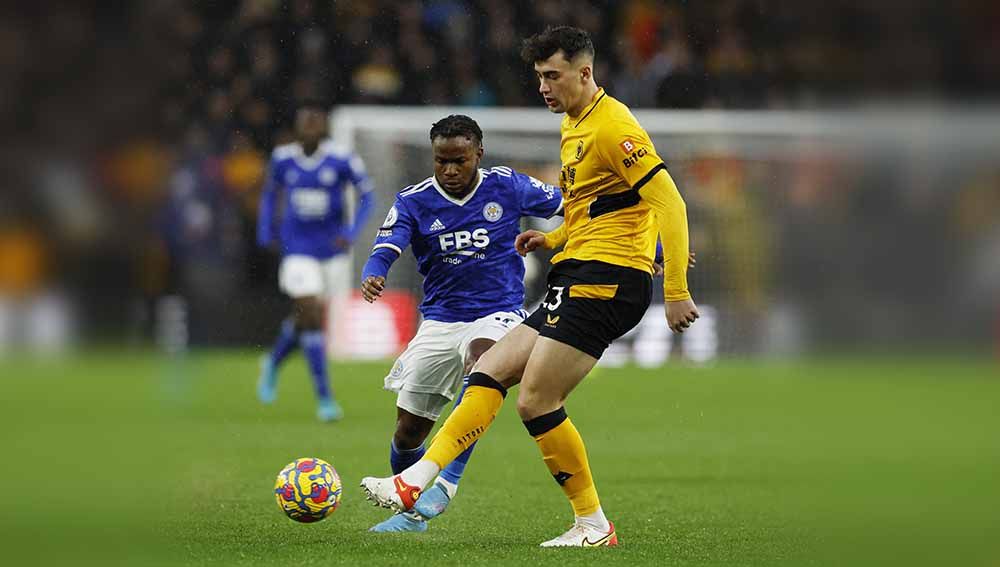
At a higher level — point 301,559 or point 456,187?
point 456,187

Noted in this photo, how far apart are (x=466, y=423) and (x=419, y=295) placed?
27.4 ft

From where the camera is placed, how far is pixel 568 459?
17.2 feet

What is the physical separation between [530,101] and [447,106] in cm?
68

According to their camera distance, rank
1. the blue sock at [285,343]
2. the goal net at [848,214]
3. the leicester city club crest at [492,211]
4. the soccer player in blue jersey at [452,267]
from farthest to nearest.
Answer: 1. the blue sock at [285,343]
2. the leicester city club crest at [492,211]
3. the soccer player in blue jersey at [452,267]
4. the goal net at [848,214]

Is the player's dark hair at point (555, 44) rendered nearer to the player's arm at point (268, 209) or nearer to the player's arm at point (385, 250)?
the player's arm at point (385, 250)

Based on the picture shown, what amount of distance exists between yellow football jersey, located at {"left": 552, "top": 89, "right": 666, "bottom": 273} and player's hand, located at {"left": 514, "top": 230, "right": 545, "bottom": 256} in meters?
0.16

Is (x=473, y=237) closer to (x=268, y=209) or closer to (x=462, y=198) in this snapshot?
(x=462, y=198)

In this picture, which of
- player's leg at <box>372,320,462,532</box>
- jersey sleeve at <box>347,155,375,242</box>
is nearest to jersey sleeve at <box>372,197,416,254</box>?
player's leg at <box>372,320,462,532</box>

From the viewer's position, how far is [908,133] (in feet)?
7.02

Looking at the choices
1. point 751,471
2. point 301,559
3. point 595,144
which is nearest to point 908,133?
point 595,144

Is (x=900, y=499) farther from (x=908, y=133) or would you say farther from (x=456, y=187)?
(x=456, y=187)

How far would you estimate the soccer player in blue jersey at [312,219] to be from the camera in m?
10.6

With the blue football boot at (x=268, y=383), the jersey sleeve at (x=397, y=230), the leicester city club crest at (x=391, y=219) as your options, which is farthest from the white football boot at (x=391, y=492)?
the blue football boot at (x=268, y=383)

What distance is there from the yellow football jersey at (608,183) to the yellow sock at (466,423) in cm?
70
